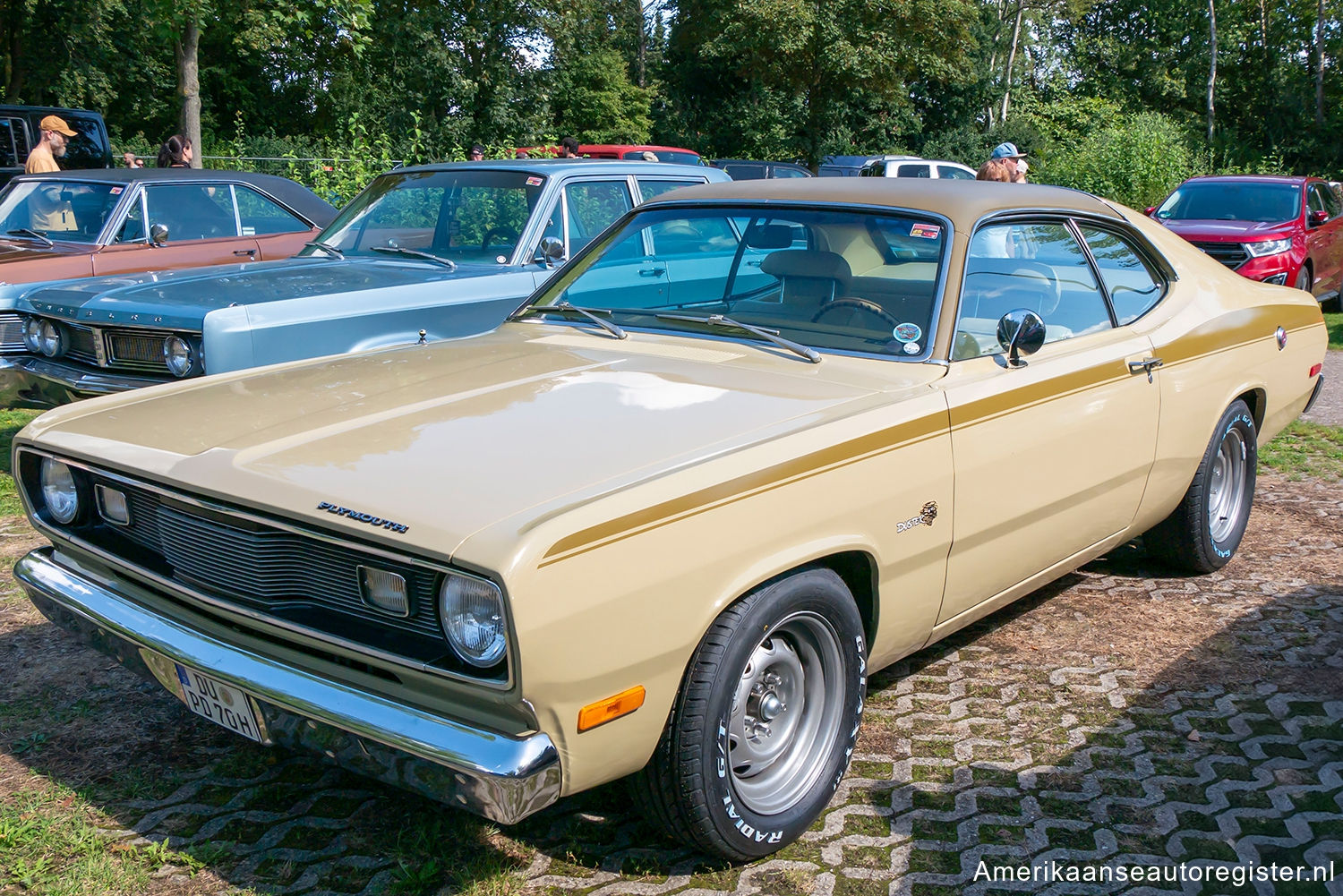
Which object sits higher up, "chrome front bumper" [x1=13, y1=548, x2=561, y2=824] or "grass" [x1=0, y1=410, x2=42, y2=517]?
"chrome front bumper" [x1=13, y1=548, x2=561, y2=824]

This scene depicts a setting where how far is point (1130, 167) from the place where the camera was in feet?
72.8

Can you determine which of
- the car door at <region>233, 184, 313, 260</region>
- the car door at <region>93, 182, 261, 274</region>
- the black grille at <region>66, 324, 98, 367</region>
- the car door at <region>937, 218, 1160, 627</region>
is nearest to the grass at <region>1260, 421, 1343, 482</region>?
the car door at <region>937, 218, 1160, 627</region>

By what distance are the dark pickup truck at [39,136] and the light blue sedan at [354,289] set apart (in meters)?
7.56

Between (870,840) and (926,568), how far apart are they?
74 cm

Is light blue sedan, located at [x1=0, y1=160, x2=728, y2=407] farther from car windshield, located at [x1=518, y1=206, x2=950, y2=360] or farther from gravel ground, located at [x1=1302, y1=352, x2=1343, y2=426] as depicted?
gravel ground, located at [x1=1302, y1=352, x2=1343, y2=426]

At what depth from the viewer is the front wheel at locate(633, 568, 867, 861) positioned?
2.57 metres

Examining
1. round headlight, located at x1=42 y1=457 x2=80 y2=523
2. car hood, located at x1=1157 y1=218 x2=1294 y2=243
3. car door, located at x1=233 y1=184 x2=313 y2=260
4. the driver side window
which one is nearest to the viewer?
round headlight, located at x1=42 y1=457 x2=80 y2=523

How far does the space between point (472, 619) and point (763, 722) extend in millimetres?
918

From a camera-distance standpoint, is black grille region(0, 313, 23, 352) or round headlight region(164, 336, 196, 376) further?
black grille region(0, 313, 23, 352)

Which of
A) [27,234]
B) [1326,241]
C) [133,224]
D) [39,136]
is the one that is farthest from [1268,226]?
[39,136]

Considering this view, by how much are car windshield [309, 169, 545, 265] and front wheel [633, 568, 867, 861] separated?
3.89m

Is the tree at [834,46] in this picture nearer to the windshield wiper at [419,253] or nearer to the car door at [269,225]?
the car door at [269,225]

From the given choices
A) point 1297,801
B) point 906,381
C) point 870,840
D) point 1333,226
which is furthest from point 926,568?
point 1333,226

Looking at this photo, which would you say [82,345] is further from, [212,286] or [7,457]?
[7,457]
